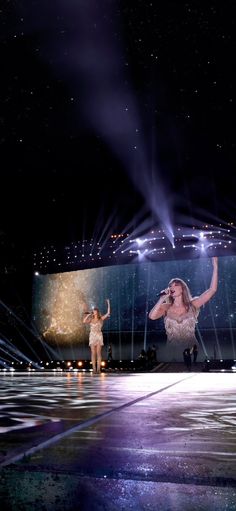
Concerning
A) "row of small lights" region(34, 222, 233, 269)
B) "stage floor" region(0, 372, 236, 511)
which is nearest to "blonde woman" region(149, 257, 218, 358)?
"row of small lights" region(34, 222, 233, 269)

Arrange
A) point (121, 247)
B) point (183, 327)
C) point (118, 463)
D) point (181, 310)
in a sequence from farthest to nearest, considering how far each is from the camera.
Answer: point (121, 247)
point (183, 327)
point (181, 310)
point (118, 463)

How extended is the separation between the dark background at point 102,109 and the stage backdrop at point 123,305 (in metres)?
3.19

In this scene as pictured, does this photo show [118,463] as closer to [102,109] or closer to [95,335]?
[95,335]

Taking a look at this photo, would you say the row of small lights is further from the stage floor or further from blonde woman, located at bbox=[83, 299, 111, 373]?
the stage floor

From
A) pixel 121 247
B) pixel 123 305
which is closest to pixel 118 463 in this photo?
pixel 121 247

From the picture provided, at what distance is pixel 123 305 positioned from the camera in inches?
766

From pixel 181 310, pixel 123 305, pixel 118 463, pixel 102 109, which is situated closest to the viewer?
pixel 118 463

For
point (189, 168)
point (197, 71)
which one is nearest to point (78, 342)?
point (189, 168)

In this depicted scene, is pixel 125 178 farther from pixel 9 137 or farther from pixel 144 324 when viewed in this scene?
pixel 144 324

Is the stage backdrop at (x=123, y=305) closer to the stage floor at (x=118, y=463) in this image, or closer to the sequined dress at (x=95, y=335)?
the sequined dress at (x=95, y=335)

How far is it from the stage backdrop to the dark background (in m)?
3.19

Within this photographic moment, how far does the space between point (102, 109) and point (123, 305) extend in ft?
37.0

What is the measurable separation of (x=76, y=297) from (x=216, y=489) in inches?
733

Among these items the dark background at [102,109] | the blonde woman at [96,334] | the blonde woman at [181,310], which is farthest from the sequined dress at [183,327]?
the blonde woman at [96,334]
